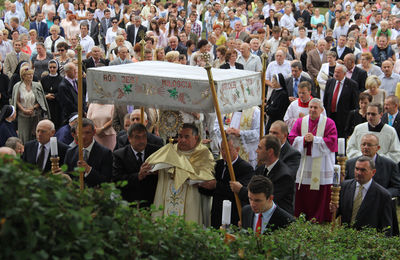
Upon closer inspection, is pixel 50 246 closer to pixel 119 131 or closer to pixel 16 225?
pixel 16 225

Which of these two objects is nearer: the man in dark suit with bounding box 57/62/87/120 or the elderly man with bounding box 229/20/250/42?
the man in dark suit with bounding box 57/62/87/120

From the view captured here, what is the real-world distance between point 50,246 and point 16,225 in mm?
218

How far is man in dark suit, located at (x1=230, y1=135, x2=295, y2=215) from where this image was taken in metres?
7.26

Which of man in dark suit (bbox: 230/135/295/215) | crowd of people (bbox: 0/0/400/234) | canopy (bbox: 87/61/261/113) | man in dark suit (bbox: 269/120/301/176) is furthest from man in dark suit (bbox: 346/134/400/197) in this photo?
canopy (bbox: 87/61/261/113)

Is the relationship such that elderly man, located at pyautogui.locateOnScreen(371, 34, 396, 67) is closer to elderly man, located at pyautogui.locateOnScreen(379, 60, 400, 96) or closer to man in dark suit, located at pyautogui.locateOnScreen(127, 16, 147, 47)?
elderly man, located at pyautogui.locateOnScreen(379, 60, 400, 96)

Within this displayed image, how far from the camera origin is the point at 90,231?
3.64 m

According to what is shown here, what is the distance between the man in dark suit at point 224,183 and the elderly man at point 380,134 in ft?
9.68

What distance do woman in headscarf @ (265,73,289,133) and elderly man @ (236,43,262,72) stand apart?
3.12 m

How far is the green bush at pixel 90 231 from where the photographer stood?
10.9 ft

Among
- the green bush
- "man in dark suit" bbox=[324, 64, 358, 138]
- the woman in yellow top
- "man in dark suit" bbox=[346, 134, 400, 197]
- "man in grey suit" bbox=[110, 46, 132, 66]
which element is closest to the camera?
the green bush

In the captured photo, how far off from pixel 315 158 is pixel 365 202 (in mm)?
2353

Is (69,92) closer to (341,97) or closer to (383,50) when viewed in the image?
(341,97)

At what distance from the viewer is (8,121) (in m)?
10.9

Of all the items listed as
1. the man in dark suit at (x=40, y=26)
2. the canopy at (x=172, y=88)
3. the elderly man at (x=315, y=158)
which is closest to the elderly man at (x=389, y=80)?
the elderly man at (x=315, y=158)
